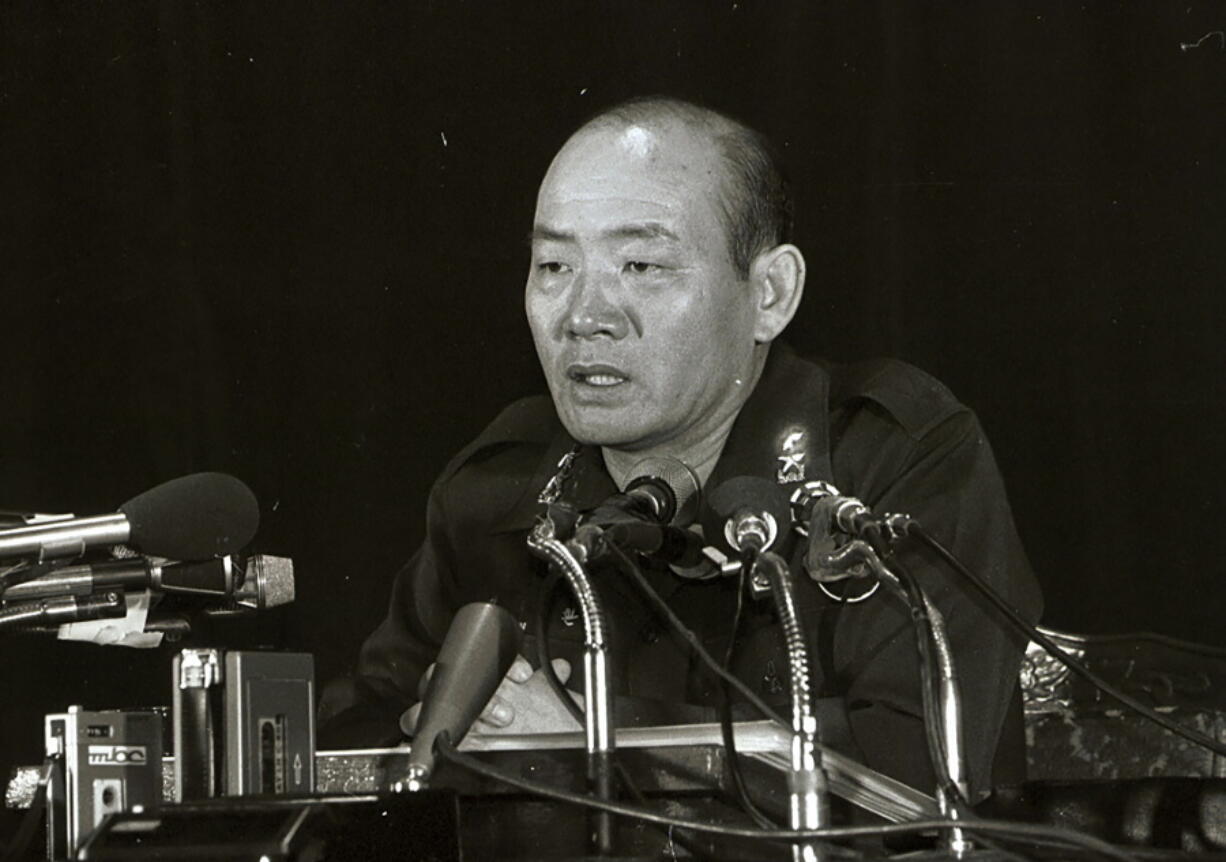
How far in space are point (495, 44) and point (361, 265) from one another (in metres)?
0.39

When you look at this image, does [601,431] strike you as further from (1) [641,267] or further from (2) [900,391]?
(2) [900,391]

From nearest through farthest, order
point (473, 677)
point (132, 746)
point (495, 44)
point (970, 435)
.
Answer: point (132, 746), point (473, 677), point (970, 435), point (495, 44)

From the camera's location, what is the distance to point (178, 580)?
5.57ft

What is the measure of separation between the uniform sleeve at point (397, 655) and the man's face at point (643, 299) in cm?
29

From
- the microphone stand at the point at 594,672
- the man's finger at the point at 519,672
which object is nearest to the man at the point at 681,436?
the man's finger at the point at 519,672

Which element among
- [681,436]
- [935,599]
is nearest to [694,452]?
[681,436]

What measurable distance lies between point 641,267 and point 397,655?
2.17 ft

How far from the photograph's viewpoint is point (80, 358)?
2.76 metres

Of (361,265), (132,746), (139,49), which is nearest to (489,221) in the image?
(361,265)

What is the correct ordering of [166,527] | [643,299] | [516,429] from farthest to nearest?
1. [516,429]
2. [643,299]
3. [166,527]

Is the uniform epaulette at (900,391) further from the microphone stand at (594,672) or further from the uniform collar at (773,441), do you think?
the microphone stand at (594,672)

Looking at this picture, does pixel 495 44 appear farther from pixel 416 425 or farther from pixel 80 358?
pixel 80 358

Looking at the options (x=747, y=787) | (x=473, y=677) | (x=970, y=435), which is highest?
(x=970, y=435)

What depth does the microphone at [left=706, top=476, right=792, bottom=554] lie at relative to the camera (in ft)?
5.64
